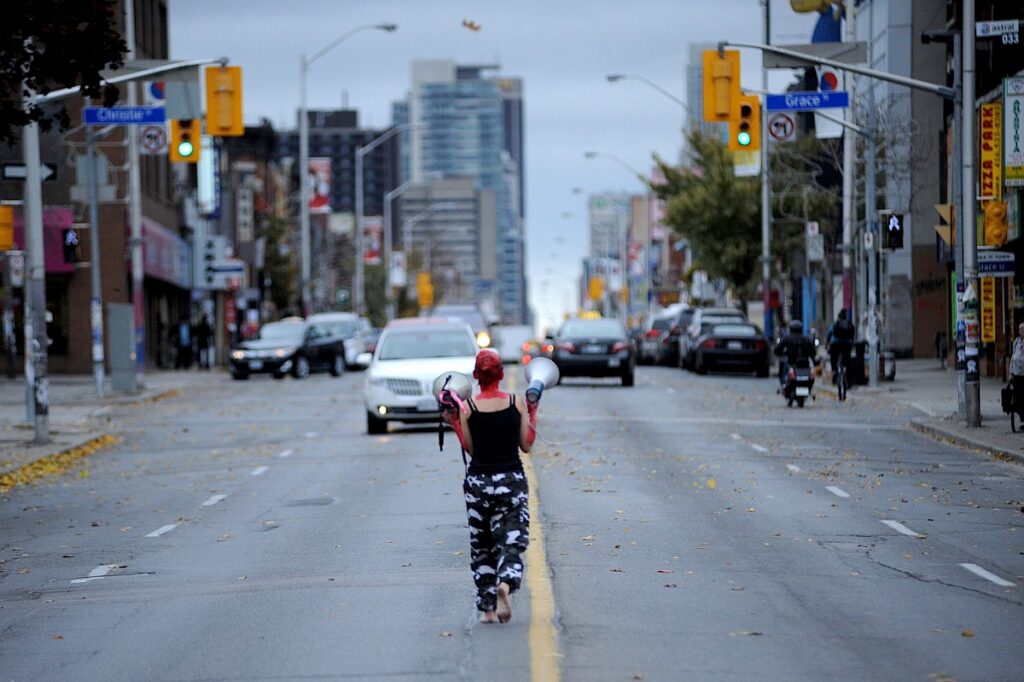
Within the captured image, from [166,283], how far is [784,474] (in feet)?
171

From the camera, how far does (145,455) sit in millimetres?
26234

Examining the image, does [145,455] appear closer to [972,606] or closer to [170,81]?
[170,81]

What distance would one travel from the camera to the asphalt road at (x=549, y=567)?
917cm

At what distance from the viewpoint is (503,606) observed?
10023 millimetres

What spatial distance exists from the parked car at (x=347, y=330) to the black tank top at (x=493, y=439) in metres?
45.7

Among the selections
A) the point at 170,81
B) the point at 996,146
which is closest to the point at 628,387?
the point at 996,146

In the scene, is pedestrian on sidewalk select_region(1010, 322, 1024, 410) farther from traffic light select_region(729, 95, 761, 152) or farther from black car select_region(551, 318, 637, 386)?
black car select_region(551, 318, 637, 386)

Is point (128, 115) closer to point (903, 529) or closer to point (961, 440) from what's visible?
point (961, 440)

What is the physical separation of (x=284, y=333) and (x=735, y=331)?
46.3ft

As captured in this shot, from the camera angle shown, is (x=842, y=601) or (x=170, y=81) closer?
(x=842, y=601)

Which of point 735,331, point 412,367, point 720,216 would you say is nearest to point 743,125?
point 412,367

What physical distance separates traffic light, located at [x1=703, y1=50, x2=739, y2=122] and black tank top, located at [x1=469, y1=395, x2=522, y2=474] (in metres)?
20.5

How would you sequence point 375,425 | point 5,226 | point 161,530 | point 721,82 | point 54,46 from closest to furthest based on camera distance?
point 161,530 < point 54,46 < point 5,226 < point 375,425 < point 721,82

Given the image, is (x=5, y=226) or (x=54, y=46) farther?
(x=5, y=226)
